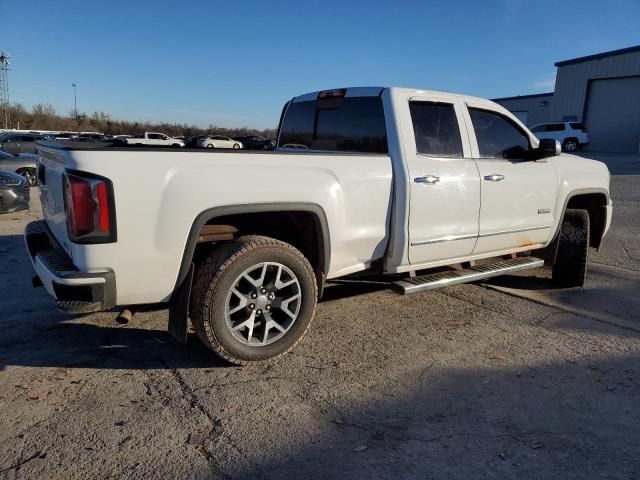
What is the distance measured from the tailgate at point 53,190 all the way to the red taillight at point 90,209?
0.24 metres

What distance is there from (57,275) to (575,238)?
501 cm

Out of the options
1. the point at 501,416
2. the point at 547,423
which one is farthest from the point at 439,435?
the point at 547,423

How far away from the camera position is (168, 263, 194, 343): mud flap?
3.22 m

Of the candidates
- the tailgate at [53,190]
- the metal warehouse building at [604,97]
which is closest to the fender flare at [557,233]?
the tailgate at [53,190]

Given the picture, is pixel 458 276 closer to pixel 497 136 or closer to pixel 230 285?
pixel 497 136

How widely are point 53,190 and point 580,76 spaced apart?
131 feet

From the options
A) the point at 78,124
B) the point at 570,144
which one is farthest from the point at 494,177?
the point at 78,124

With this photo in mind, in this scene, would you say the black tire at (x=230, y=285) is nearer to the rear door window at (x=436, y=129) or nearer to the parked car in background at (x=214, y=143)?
the rear door window at (x=436, y=129)

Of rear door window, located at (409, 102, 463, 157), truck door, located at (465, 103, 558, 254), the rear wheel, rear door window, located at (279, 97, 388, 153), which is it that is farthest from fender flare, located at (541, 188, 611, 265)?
the rear wheel

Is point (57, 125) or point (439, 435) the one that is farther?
point (57, 125)

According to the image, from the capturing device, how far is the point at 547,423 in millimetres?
2881

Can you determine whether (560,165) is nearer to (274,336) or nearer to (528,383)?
(528,383)

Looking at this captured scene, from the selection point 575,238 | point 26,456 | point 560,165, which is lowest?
point 26,456

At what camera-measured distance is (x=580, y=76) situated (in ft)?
117
